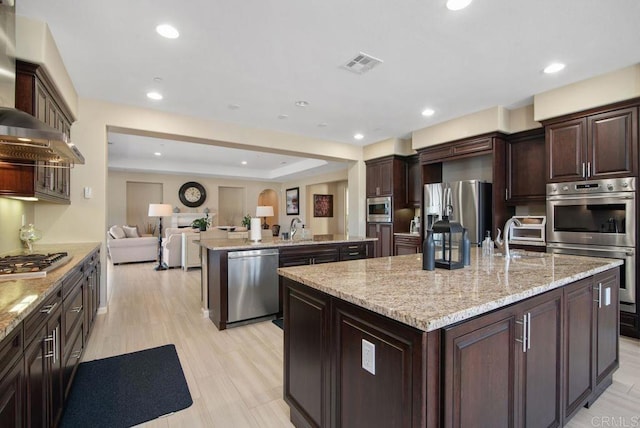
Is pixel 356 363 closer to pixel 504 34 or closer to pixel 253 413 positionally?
pixel 253 413

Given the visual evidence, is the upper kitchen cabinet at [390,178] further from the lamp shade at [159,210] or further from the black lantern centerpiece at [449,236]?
the lamp shade at [159,210]

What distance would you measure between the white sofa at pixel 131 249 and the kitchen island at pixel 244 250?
14.5 ft

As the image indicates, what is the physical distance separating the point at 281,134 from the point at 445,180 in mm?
2918

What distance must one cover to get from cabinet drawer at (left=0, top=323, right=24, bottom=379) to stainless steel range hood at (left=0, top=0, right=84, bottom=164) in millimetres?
1042

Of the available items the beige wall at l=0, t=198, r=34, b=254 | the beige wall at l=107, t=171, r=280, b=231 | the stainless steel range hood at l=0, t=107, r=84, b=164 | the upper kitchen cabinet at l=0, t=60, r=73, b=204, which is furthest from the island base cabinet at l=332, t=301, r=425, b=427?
the beige wall at l=107, t=171, r=280, b=231

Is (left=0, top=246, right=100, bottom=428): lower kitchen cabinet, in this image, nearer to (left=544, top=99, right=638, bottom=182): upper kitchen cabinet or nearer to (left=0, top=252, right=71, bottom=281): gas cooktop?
(left=0, top=252, right=71, bottom=281): gas cooktop

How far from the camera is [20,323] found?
116 cm

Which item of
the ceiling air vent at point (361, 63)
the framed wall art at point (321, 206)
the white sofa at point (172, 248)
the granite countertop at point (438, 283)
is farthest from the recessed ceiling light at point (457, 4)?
the framed wall art at point (321, 206)

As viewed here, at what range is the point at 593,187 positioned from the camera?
3195mm

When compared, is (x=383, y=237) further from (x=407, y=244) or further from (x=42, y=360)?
(x=42, y=360)

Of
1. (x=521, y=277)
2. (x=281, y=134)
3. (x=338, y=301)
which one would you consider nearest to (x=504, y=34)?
(x=521, y=277)

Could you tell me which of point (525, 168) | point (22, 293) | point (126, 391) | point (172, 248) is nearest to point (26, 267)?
point (22, 293)

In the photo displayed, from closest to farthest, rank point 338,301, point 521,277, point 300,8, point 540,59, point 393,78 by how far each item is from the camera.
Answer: point 338,301 < point 521,277 < point 300,8 < point 540,59 < point 393,78

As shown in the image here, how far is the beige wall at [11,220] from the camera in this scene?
263cm
